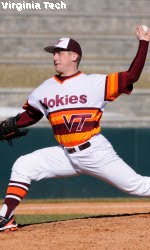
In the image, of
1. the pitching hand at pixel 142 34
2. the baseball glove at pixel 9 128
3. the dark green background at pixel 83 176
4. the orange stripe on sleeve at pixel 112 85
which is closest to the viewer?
the pitching hand at pixel 142 34

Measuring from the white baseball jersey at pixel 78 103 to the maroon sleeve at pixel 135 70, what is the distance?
68 millimetres

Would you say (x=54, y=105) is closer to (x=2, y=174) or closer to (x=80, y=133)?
(x=80, y=133)

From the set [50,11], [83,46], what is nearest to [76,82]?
[83,46]

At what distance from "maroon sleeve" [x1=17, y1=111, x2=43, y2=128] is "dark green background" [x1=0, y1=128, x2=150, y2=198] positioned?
6.62 m

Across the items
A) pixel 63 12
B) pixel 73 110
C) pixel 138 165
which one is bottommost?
pixel 138 165

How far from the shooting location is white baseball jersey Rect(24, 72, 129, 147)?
26.5 feet

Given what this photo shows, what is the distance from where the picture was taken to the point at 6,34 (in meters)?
21.8

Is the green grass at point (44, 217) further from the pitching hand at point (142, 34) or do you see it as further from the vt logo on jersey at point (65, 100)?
the pitching hand at point (142, 34)

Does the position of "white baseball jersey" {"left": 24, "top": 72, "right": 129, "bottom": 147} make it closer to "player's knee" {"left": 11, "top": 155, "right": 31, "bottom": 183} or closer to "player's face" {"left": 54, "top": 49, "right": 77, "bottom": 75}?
"player's face" {"left": 54, "top": 49, "right": 77, "bottom": 75}

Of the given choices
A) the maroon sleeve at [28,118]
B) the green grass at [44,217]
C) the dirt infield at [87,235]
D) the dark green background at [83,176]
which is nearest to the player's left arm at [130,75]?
the maroon sleeve at [28,118]

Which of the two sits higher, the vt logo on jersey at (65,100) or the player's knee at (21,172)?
the vt logo on jersey at (65,100)

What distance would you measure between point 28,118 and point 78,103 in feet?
2.50

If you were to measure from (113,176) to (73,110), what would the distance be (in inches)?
29.7

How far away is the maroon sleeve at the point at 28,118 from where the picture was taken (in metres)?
8.59
